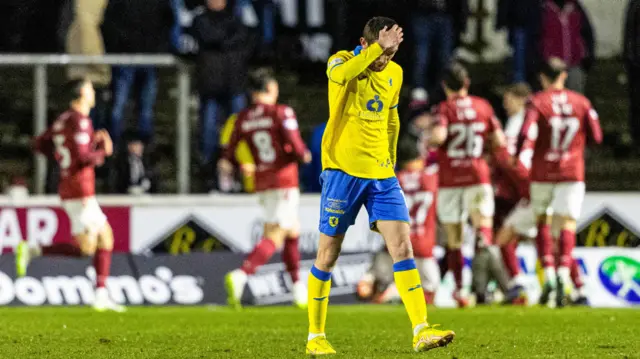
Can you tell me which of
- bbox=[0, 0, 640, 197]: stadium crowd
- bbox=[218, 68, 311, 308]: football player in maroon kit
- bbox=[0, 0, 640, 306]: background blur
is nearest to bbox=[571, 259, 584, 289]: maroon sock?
bbox=[0, 0, 640, 306]: background blur

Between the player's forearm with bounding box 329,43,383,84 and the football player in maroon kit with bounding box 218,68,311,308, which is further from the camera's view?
the football player in maroon kit with bounding box 218,68,311,308

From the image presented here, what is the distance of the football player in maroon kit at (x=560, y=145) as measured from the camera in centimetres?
1395

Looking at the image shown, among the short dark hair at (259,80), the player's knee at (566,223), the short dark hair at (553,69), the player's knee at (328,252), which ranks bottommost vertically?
→ the player's knee at (566,223)

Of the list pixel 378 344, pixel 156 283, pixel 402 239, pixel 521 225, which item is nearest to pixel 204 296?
pixel 156 283

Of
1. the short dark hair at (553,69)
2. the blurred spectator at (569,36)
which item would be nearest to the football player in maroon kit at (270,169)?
the short dark hair at (553,69)

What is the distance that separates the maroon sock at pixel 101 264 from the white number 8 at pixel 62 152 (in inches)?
38.8

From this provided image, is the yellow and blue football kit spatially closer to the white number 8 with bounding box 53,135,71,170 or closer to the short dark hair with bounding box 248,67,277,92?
the short dark hair with bounding box 248,67,277,92

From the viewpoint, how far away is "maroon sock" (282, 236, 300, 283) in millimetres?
14813

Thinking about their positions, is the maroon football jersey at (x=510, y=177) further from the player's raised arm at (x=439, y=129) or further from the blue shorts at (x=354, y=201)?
the blue shorts at (x=354, y=201)

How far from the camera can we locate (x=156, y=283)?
1570 cm

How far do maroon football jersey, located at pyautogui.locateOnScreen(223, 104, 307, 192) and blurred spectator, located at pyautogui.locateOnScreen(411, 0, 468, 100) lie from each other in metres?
2.59

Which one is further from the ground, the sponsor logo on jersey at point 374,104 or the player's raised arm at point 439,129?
the sponsor logo on jersey at point 374,104

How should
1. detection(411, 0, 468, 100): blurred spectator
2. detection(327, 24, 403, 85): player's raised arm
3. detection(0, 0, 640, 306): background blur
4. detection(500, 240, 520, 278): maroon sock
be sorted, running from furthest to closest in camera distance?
detection(411, 0, 468, 100): blurred spectator → detection(0, 0, 640, 306): background blur → detection(500, 240, 520, 278): maroon sock → detection(327, 24, 403, 85): player's raised arm

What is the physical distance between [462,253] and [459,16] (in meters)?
3.64
